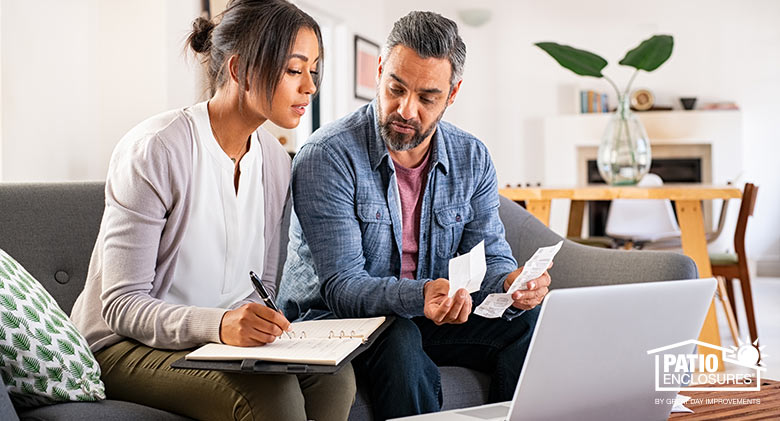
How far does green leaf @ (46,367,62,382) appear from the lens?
4.33 feet

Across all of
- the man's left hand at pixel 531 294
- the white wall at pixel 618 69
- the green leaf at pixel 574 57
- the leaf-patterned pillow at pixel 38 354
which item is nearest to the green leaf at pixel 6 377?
the leaf-patterned pillow at pixel 38 354

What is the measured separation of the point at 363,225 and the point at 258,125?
0.32 meters

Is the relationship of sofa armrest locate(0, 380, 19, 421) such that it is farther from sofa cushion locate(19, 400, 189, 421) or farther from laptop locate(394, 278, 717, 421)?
laptop locate(394, 278, 717, 421)

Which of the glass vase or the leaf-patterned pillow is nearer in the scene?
the leaf-patterned pillow

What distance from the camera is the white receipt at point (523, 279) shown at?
143 cm

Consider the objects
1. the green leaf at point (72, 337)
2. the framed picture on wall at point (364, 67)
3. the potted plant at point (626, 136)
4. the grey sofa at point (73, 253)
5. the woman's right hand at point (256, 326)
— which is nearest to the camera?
the woman's right hand at point (256, 326)

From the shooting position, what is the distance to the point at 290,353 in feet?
3.94

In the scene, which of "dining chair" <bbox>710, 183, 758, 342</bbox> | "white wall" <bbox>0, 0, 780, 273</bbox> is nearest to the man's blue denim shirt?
"dining chair" <bbox>710, 183, 758, 342</bbox>

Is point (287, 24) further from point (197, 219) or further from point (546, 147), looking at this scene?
point (546, 147)

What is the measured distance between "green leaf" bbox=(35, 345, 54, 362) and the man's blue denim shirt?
0.56 metres

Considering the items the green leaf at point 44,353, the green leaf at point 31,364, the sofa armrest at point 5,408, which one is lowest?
the sofa armrest at point 5,408

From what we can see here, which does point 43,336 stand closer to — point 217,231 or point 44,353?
point 44,353

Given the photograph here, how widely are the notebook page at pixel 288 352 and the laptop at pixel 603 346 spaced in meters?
0.15

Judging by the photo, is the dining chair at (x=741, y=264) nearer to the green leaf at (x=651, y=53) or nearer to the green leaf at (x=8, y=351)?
the green leaf at (x=651, y=53)
